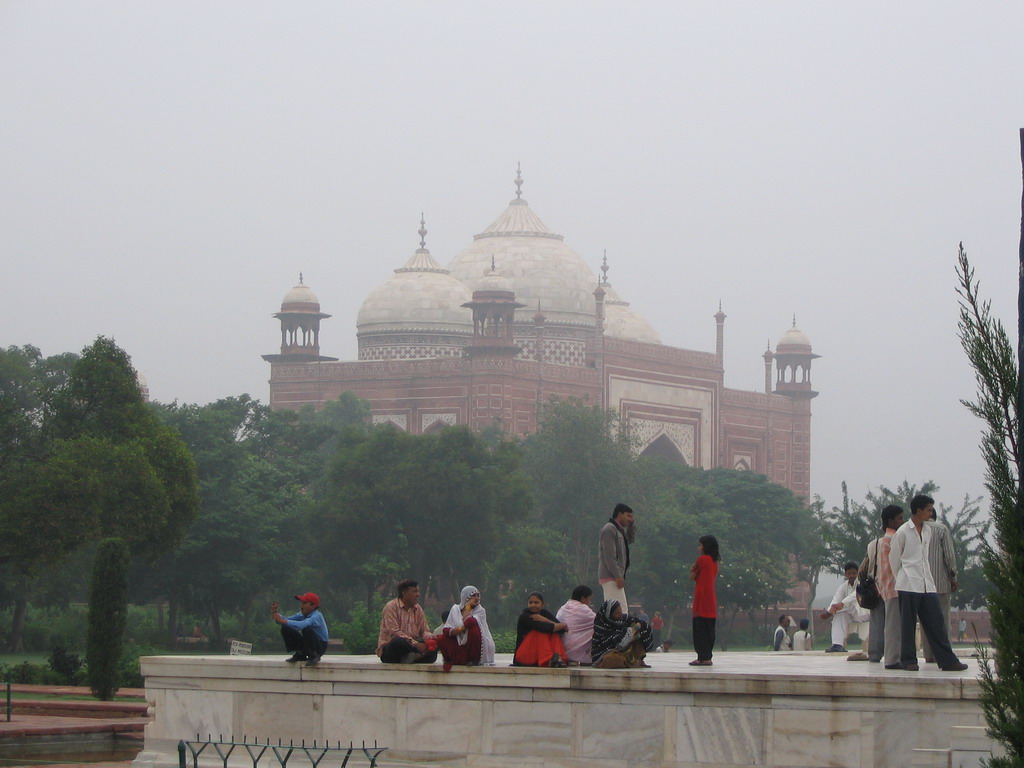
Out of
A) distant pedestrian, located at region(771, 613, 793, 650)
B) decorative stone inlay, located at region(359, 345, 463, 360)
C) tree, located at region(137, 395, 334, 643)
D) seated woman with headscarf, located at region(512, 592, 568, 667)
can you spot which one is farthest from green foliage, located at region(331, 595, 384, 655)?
decorative stone inlay, located at region(359, 345, 463, 360)

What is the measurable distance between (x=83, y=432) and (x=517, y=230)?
2936cm

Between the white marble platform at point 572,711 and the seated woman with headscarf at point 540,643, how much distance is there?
0.19m

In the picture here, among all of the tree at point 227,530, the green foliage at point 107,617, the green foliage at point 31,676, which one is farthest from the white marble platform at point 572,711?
the tree at point 227,530

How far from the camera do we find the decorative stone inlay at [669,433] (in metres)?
46.6

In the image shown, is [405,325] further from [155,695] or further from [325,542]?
[155,695]

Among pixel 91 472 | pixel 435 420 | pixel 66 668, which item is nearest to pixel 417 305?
pixel 435 420

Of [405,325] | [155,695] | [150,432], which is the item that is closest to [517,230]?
[405,325]

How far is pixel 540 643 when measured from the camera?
9.62 meters

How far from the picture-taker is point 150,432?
22406 mm

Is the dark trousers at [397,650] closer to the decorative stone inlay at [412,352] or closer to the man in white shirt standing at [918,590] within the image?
the man in white shirt standing at [918,590]

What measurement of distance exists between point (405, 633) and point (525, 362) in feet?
111

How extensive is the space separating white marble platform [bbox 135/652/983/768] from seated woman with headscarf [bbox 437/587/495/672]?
12 centimetres

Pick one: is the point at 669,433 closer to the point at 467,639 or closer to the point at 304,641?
the point at 304,641

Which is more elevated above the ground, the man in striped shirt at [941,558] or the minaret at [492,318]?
the minaret at [492,318]
